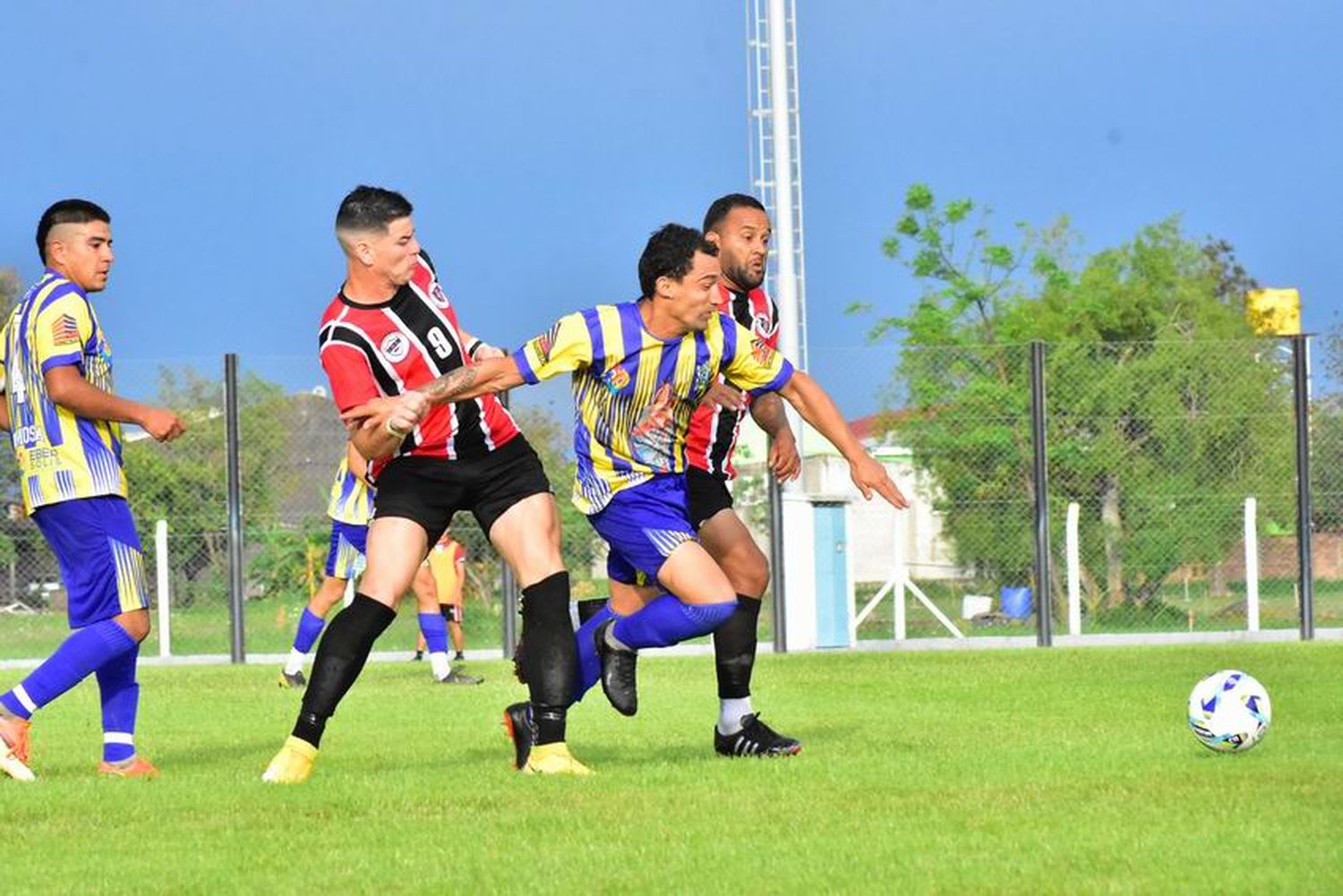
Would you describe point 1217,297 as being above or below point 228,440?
above

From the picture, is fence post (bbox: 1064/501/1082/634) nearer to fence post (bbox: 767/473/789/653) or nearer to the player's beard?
fence post (bbox: 767/473/789/653)

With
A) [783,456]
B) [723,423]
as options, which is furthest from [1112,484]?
[723,423]

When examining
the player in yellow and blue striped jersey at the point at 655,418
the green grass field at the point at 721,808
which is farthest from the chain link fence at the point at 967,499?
the player in yellow and blue striped jersey at the point at 655,418

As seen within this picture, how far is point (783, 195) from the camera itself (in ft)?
74.8

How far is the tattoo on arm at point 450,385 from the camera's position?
7.35 metres

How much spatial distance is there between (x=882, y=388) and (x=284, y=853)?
1525cm

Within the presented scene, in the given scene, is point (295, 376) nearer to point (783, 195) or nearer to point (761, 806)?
point (783, 195)

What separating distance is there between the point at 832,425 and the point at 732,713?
1225mm

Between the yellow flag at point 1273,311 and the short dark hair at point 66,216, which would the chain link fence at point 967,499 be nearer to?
the short dark hair at point 66,216

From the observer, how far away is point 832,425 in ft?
26.9

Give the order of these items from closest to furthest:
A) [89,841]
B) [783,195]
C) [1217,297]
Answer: [89,841] < [783,195] < [1217,297]

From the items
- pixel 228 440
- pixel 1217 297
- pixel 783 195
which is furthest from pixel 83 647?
pixel 1217 297

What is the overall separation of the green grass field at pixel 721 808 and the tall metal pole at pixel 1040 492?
876 centimetres

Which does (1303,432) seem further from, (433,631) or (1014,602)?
(433,631)
